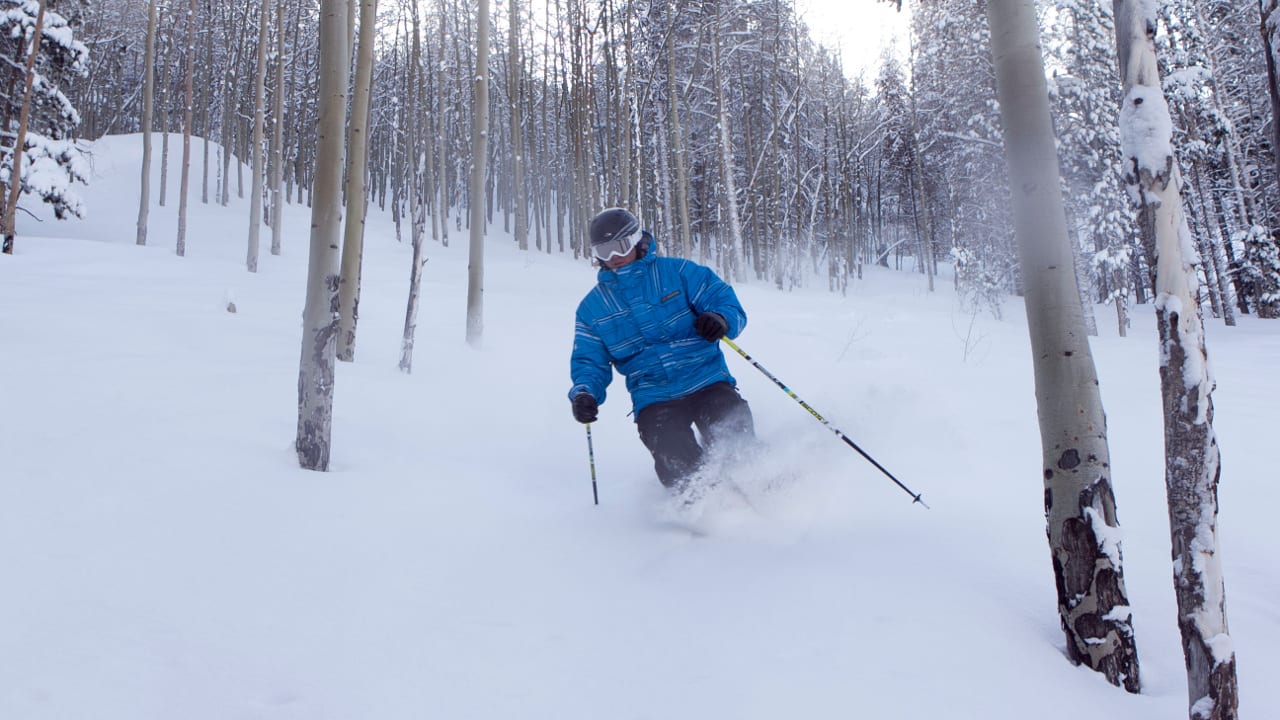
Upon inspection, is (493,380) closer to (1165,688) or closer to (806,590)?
(806,590)

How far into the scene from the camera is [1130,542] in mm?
3896

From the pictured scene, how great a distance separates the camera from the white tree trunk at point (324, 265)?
15.6ft

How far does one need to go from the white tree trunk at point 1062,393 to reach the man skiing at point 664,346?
74.7 inches

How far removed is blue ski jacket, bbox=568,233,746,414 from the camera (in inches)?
178

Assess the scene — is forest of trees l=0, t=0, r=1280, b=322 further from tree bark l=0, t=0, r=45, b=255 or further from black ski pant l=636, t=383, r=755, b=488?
black ski pant l=636, t=383, r=755, b=488

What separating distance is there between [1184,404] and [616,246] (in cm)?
300

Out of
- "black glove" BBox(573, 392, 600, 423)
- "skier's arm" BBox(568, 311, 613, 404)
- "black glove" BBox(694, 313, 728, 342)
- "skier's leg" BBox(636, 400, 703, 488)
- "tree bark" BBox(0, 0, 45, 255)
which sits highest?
"tree bark" BBox(0, 0, 45, 255)

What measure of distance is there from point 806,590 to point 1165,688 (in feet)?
4.32

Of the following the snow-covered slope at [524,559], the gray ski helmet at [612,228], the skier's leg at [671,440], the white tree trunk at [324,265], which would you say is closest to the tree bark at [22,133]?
the snow-covered slope at [524,559]

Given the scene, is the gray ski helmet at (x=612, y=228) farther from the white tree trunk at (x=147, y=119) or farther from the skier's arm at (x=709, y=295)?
the white tree trunk at (x=147, y=119)

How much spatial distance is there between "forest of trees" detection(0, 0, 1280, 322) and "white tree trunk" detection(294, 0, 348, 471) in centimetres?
370

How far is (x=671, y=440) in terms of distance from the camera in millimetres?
4457

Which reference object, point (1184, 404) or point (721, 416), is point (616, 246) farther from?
point (1184, 404)

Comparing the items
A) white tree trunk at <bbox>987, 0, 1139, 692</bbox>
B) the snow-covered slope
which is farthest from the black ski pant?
white tree trunk at <bbox>987, 0, 1139, 692</bbox>
